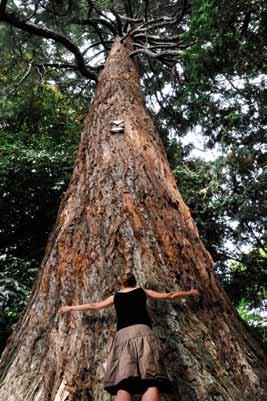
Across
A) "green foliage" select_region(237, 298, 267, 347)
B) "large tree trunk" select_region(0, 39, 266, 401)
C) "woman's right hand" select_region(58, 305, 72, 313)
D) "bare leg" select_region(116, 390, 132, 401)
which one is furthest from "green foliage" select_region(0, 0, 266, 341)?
"bare leg" select_region(116, 390, 132, 401)

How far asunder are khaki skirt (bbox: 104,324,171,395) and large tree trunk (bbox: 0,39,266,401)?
145mm

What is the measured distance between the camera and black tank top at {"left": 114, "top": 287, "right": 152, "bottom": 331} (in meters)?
2.72

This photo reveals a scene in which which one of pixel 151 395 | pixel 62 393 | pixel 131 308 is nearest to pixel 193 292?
pixel 131 308

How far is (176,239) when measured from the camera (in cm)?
383

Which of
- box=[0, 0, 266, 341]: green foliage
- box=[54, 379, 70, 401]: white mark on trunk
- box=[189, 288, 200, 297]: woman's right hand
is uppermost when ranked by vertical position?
box=[0, 0, 266, 341]: green foliage

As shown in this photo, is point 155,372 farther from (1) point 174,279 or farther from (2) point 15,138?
(2) point 15,138

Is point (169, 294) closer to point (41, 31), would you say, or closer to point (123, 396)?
point (123, 396)

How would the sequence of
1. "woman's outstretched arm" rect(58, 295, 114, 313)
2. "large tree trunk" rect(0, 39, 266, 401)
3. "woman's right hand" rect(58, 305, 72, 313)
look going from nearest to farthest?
"large tree trunk" rect(0, 39, 266, 401)
"woman's outstretched arm" rect(58, 295, 114, 313)
"woman's right hand" rect(58, 305, 72, 313)

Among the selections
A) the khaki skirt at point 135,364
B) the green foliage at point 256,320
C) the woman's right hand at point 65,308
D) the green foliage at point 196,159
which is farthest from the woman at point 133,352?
the green foliage at point 256,320

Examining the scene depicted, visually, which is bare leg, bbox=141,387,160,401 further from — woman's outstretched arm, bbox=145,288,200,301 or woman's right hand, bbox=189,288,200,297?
woman's right hand, bbox=189,288,200,297

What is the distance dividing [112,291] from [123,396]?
0.93 metres

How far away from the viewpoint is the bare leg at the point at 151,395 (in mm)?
2281

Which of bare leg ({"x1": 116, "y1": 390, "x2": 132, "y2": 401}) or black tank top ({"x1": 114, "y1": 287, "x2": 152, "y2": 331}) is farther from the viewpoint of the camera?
black tank top ({"x1": 114, "y1": 287, "x2": 152, "y2": 331})

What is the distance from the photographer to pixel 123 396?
2307 millimetres
